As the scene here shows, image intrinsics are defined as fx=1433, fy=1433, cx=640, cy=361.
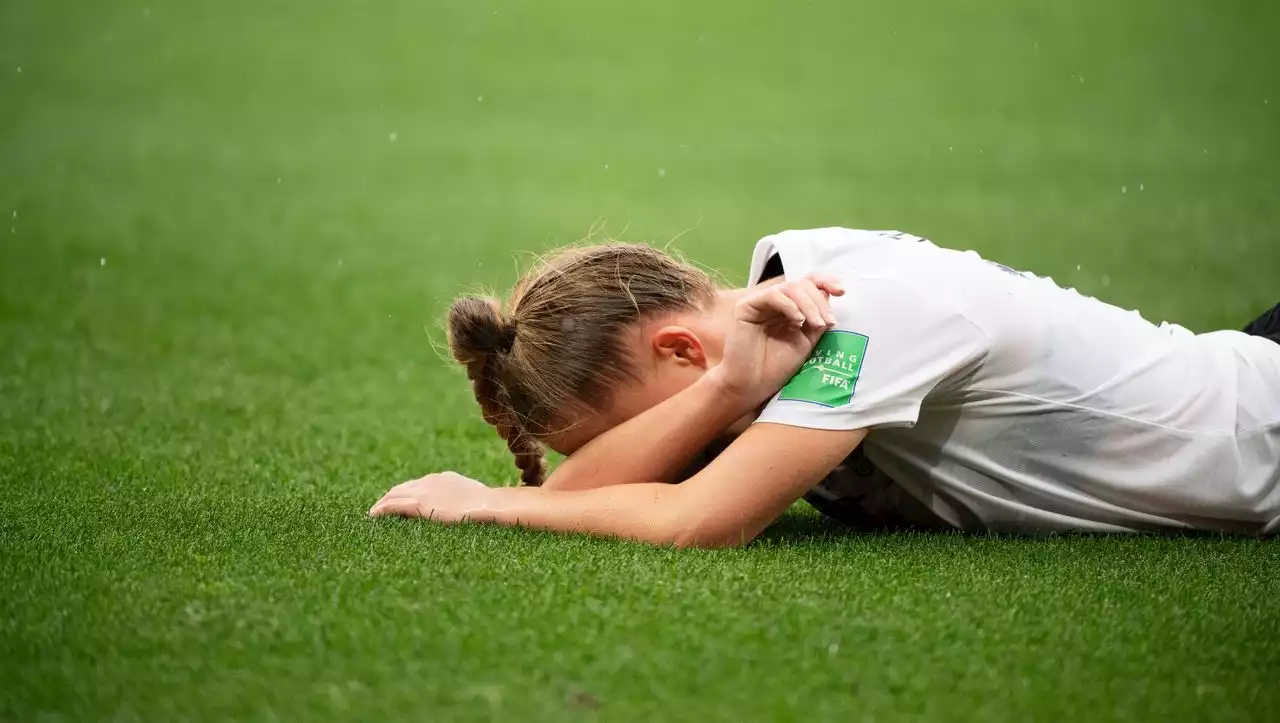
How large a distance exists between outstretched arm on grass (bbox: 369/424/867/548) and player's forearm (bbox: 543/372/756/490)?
0.13ft

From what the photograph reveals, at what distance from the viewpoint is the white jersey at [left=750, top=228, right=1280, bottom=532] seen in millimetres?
2043

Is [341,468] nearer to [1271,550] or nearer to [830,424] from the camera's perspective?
[830,424]

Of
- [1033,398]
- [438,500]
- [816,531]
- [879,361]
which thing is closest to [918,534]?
[816,531]

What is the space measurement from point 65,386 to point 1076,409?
97.6 inches

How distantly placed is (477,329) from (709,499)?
479 millimetres

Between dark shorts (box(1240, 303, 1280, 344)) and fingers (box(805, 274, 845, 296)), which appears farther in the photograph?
dark shorts (box(1240, 303, 1280, 344))

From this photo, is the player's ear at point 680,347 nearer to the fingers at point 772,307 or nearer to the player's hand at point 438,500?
the fingers at point 772,307

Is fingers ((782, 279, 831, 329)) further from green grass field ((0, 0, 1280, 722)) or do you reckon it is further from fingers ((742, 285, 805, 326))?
green grass field ((0, 0, 1280, 722))

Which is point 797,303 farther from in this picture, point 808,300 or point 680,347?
point 680,347

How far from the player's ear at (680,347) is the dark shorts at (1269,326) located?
1.11 m

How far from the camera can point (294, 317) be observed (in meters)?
4.55

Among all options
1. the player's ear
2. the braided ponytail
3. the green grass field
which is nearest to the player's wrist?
the player's ear

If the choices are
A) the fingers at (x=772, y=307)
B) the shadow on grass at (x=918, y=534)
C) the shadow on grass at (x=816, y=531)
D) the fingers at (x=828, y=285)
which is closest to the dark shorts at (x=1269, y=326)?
the shadow on grass at (x=918, y=534)

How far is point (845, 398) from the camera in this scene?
1980mm
